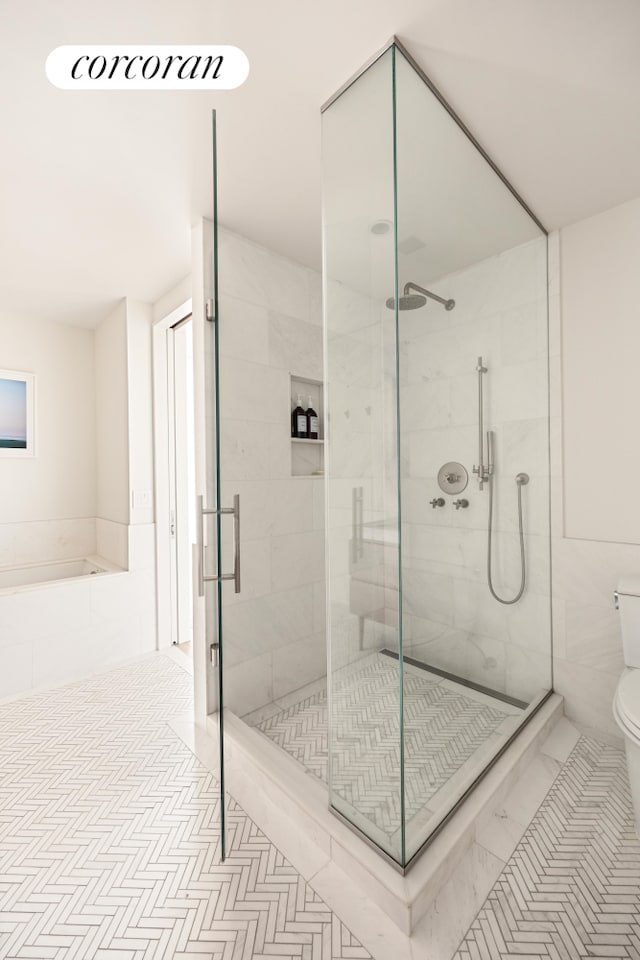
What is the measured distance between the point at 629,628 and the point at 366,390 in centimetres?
136

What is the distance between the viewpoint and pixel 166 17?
1091mm

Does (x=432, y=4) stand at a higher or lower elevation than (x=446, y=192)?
higher

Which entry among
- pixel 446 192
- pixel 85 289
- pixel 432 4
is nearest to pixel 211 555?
pixel 446 192

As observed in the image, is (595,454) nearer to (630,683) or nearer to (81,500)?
(630,683)

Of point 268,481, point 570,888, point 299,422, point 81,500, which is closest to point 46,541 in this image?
point 81,500

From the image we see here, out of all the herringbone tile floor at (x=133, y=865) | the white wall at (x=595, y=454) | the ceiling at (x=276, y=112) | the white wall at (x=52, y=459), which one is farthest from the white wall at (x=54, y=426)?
the white wall at (x=595, y=454)

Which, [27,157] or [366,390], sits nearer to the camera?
[366,390]

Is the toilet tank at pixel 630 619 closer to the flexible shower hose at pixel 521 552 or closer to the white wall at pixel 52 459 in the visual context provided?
the flexible shower hose at pixel 521 552

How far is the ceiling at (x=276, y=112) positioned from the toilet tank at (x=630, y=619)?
151 centimetres

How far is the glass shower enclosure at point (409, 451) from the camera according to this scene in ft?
3.66

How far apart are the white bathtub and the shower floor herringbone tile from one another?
2.14 metres

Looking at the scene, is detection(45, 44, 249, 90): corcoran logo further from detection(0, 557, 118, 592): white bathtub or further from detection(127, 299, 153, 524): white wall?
detection(0, 557, 118, 592): white bathtub

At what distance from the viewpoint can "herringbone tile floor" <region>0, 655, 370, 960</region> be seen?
1.10 metres

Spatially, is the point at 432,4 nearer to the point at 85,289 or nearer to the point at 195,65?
the point at 195,65
